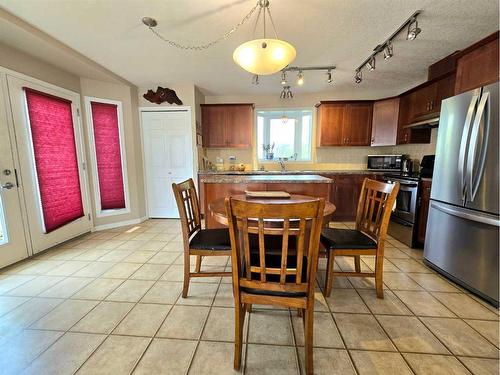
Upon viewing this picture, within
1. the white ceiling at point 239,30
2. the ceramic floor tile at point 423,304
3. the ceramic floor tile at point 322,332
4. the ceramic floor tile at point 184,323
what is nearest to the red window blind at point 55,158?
the white ceiling at point 239,30

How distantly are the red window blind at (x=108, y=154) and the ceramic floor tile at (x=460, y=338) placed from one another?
14.2 feet

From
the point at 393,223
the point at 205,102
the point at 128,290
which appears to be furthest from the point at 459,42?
the point at 128,290

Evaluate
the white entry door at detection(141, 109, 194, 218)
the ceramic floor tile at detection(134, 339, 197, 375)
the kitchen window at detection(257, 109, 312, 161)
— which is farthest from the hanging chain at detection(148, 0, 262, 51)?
the ceramic floor tile at detection(134, 339, 197, 375)

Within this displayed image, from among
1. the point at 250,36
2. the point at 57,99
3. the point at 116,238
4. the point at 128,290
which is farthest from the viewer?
the point at 116,238

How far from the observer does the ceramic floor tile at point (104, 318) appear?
1.52 meters

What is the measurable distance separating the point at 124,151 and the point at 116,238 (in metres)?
1.51

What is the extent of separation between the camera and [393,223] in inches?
129

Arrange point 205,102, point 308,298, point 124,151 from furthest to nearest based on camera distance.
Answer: point 205,102 → point 124,151 → point 308,298

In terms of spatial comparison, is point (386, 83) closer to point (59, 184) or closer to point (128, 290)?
point (128, 290)

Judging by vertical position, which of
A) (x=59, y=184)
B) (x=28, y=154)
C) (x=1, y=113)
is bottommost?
(x=59, y=184)

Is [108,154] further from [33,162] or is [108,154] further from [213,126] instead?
[213,126]

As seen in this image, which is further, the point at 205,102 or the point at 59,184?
the point at 205,102

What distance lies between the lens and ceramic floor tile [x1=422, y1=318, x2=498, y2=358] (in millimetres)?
1333

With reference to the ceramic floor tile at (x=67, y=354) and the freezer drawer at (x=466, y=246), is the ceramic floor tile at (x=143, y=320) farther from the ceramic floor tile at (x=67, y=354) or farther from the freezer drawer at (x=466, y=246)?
the freezer drawer at (x=466, y=246)
